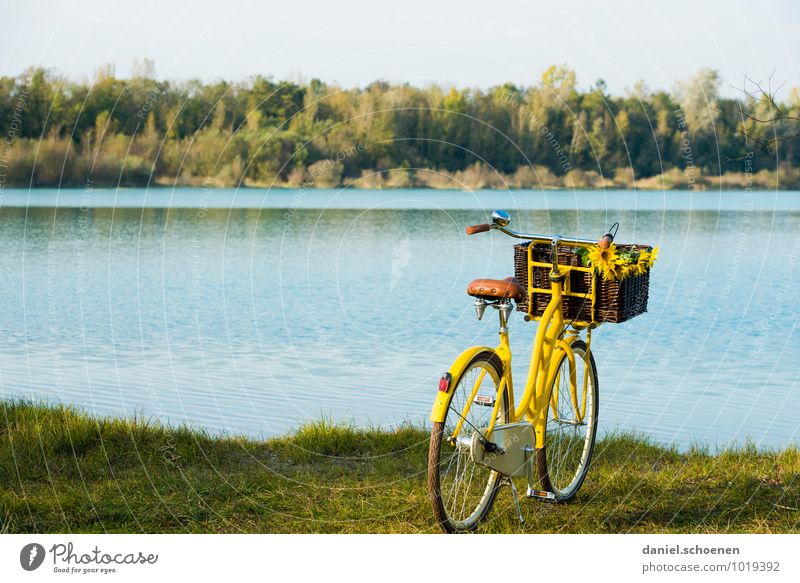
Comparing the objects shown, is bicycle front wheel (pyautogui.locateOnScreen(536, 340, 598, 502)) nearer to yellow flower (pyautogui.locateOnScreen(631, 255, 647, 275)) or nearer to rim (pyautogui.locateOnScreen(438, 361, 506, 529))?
rim (pyautogui.locateOnScreen(438, 361, 506, 529))

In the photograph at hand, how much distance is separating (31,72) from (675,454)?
26.4 metres

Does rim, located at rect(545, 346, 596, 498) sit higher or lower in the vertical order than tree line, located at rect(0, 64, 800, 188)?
lower

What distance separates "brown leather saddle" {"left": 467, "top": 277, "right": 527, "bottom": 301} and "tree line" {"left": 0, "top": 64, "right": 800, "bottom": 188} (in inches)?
848

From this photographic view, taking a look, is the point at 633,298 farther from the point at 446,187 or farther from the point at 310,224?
the point at 446,187

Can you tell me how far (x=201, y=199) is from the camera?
133ft

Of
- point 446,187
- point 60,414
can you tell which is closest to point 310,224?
point 446,187

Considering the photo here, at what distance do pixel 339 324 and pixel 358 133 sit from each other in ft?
57.2

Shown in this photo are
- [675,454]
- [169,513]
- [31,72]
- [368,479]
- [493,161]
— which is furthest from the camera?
[493,161]

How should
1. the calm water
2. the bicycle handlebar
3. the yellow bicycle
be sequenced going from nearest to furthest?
the yellow bicycle, the bicycle handlebar, the calm water

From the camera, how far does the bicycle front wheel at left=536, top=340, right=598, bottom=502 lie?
675 cm

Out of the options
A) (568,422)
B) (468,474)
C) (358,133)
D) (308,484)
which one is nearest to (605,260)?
(568,422)

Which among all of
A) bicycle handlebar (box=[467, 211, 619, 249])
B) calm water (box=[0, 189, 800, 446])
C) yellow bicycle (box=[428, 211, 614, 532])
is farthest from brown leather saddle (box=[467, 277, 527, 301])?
calm water (box=[0, 189, 800, 446])

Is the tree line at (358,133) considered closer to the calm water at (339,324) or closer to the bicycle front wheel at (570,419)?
the calm water at (339,324)

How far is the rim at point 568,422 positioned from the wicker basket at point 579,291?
33cm
